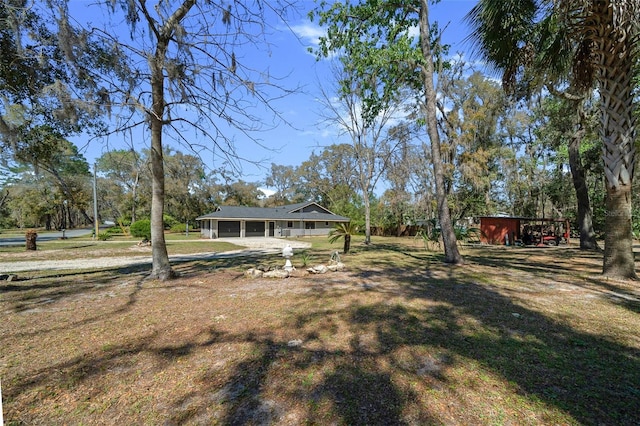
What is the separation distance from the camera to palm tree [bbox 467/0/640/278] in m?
5.79

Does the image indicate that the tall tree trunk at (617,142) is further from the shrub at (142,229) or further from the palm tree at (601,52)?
the shrub at (142,229)

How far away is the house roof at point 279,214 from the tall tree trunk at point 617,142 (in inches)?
1078

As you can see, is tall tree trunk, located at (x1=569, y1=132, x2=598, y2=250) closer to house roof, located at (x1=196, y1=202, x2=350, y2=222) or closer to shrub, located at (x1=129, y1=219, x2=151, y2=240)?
house roof, located at (x1=196, y1=202, x2=350, y2=222)

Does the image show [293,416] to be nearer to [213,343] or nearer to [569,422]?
[213,343]

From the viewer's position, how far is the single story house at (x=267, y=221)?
2930 cm

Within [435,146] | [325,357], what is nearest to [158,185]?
[325,357]

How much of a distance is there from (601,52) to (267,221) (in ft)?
96.3

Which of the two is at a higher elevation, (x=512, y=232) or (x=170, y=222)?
(x=170, y=222)

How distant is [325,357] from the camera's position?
10.0 ft

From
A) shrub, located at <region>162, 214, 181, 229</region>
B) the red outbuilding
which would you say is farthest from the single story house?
the red outbuilding

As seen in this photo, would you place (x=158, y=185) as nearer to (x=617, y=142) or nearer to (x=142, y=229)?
(x=617, y=142)

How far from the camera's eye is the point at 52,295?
581 cm

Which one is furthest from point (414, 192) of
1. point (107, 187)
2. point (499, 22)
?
point (107, 187)

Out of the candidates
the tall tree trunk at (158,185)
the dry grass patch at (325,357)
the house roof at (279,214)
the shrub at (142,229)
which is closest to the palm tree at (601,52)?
the dry grass patch at (325,357)
